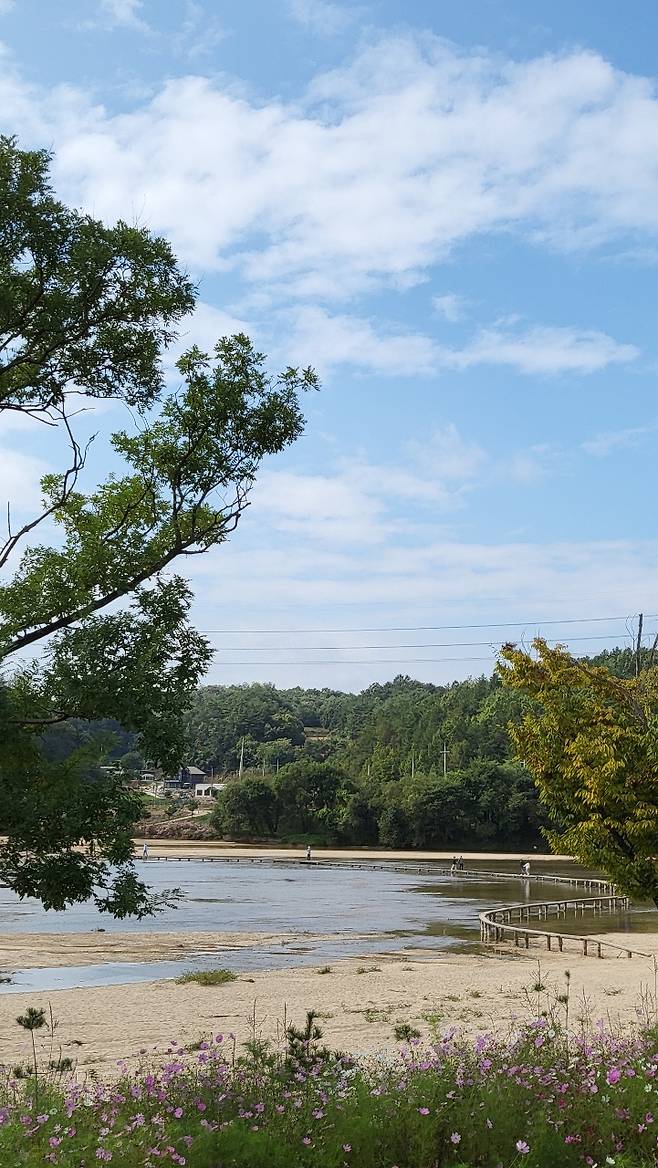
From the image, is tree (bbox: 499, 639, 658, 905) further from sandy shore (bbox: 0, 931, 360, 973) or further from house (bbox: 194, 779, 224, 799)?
house (bbox: 194, 779, 224, 799)

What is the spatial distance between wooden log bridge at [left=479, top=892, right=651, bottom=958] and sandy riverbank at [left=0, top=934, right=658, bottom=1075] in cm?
215

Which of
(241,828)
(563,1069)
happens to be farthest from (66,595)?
(241,828)

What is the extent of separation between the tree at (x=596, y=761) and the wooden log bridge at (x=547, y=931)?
20554 mm

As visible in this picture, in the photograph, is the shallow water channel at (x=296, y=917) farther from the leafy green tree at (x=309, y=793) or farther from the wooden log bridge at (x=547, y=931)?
the leafy green tree at (x=309, y=793)

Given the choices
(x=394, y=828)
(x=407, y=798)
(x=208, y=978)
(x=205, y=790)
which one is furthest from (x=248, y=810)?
(x=208, y=978)

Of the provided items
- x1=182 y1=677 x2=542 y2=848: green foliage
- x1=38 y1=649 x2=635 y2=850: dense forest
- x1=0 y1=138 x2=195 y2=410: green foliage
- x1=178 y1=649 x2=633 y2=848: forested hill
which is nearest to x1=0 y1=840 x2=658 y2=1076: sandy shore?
x1=0 y1=138 x2=195 y2=410: green foliage

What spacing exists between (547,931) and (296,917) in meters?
12.9

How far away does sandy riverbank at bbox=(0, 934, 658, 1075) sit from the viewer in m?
15.8

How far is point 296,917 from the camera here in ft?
152

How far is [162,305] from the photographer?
786 cm

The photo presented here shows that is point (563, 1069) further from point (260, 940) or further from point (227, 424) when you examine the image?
point (260, 940)

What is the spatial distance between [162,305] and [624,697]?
7633mm

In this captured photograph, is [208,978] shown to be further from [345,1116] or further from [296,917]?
[296,917]

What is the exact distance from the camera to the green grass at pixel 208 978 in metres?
24.6
